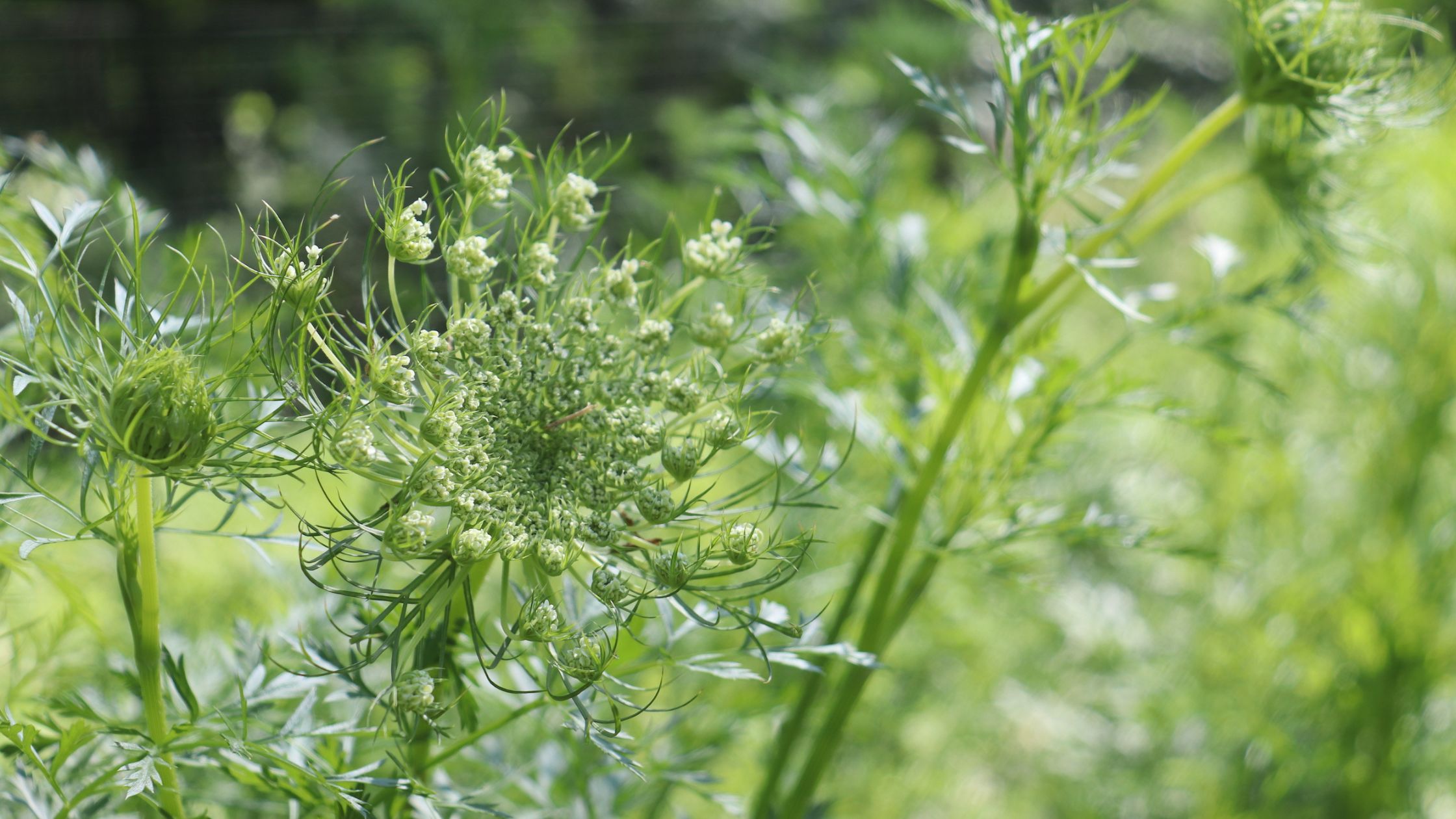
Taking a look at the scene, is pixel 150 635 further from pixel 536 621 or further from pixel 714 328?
pixel 714 328

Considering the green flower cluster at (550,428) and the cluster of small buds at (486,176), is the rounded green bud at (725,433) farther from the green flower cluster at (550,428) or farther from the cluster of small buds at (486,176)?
the cluster of small buds at (486,176)

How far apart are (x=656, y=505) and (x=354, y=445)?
0.12 metres

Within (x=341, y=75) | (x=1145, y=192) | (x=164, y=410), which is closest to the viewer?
(x=164, y=410)

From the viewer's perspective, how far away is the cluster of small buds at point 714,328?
483 mm

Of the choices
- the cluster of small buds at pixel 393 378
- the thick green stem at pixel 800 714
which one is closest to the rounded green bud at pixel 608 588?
the cluster of small buds at pixel 393 378

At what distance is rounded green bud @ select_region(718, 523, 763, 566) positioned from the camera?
0.43 meters

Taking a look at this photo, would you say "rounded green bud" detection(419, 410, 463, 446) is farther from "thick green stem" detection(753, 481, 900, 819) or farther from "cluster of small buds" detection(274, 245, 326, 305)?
"thick green stem" detection(753, 481, 900, 819)

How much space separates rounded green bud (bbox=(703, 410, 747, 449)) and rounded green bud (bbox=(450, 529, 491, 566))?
3.9 inches

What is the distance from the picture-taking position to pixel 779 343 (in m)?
0.47

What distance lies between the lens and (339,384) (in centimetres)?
48

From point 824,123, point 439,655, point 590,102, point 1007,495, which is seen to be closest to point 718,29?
point 590,102

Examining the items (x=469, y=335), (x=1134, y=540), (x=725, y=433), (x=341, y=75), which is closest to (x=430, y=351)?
(x=469, y=335)

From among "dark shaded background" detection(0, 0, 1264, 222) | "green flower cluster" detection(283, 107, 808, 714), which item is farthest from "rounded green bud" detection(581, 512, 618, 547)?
"dark shaded background" detection(0, 0, 1264, 222)

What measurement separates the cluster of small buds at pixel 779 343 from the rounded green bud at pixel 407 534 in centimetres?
16
